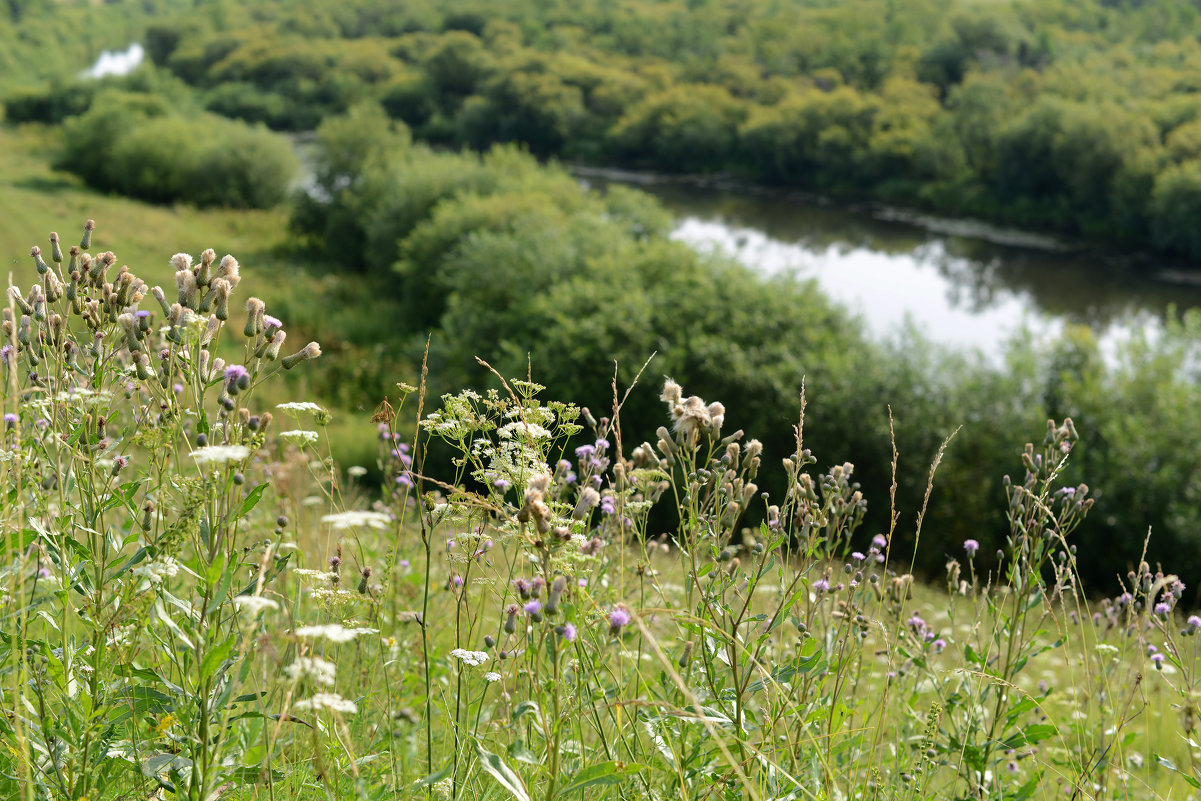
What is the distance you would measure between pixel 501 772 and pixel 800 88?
72629 mm

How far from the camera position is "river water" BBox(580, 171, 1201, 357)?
29.1 metres

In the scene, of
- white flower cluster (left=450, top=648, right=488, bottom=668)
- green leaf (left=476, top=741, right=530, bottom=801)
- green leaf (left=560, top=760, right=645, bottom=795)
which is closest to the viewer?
green leaf (left=476, top=741, right=530, bottom=801)

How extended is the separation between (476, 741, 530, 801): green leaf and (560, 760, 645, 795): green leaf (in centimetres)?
11

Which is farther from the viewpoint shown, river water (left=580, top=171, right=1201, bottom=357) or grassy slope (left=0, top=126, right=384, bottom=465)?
A: river water (left=580, top=171, right=1201, bottom=357)

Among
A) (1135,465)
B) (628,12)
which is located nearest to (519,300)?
(1135,465)

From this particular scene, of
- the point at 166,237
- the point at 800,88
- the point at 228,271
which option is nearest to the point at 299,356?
the point at 228,271

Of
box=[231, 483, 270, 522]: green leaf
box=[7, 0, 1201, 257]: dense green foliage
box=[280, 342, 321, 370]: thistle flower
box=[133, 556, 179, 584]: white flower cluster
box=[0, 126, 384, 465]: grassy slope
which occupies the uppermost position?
box=[7, 0, 1201, 257]: dense green foliage

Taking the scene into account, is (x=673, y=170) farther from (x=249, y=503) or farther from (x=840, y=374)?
(x=249, y=503)

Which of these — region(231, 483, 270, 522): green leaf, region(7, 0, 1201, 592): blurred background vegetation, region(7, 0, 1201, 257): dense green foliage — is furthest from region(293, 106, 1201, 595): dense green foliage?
region(7, 0, 1201, 257): dense green foliage

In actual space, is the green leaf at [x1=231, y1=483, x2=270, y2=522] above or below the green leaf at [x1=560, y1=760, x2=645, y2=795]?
above

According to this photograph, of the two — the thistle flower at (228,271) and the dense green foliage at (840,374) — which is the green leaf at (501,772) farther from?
the dense green foliage at (840,374)

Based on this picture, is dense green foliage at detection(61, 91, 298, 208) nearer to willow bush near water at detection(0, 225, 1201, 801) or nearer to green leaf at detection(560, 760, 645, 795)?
willow bush near water at detection(0, 225, 1201, 801)

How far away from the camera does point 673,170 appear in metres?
60.2

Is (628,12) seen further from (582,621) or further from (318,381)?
(582,621)
